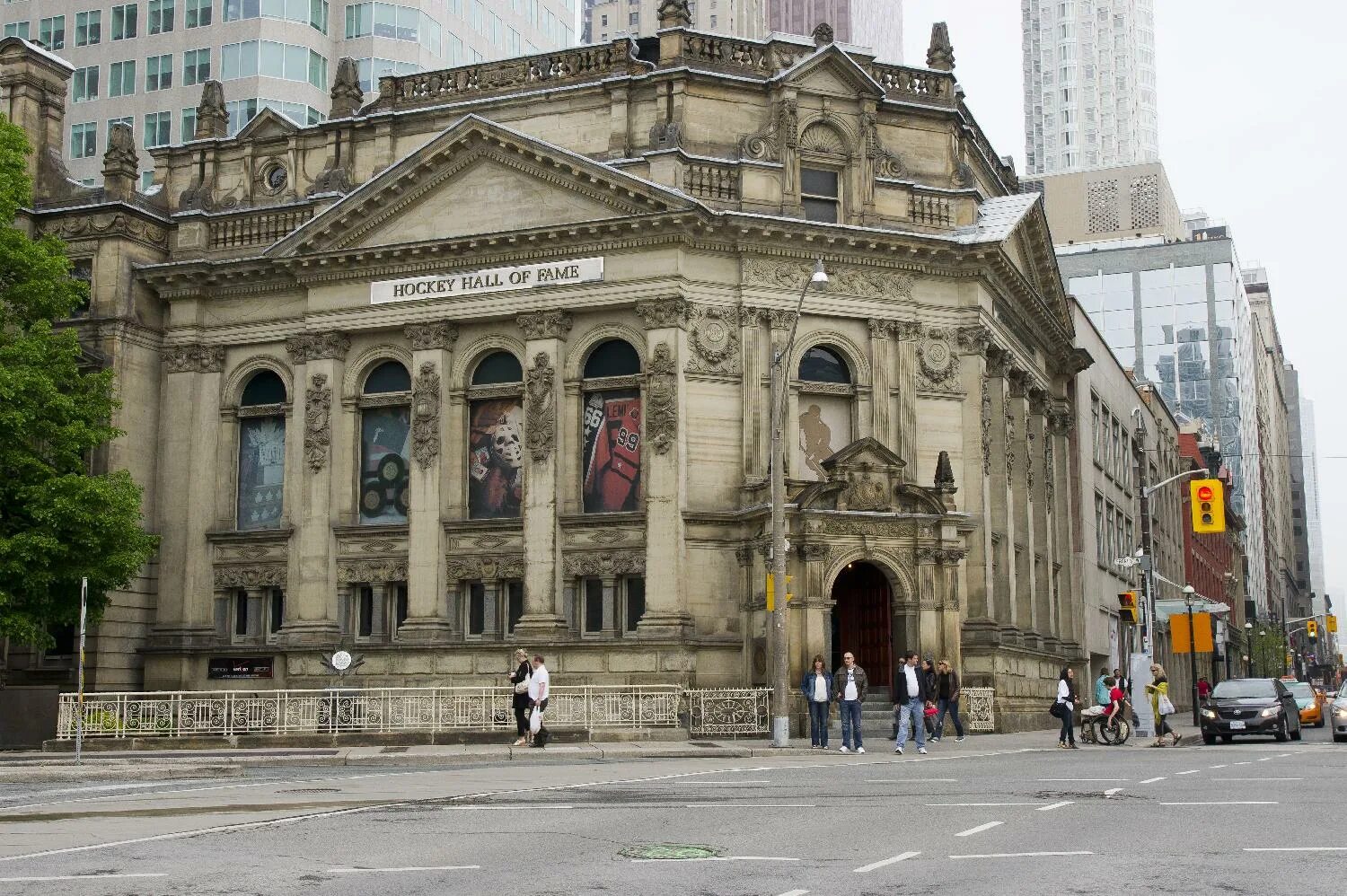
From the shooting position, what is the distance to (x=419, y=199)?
1742 inches

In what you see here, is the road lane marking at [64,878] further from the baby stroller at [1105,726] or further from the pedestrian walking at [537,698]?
the baby stroller at [1105,726]

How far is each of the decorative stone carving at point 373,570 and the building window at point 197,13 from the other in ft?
125

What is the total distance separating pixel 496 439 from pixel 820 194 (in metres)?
11.2

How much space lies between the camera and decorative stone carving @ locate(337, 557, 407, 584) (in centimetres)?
4378

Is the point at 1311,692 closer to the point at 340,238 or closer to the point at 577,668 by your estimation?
the point at 577,668

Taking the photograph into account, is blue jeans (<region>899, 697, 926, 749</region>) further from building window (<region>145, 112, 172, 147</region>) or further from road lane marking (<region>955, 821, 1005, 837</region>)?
building window (<region>145, 112, 172, 147</region>)

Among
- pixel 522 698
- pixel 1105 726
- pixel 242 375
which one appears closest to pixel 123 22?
pixel 242 375

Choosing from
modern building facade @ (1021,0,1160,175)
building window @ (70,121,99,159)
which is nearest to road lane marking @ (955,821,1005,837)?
building window @ (70,121,99,159)

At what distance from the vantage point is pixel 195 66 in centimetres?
7294

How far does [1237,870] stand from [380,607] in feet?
111

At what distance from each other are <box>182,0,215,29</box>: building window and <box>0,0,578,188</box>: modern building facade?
4 centimetres

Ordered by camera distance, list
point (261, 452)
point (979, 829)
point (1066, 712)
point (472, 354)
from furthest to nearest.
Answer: point (261, 452) → point (472, 354) → point (1066, 712) → point (979, 829)

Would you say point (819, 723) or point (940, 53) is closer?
point (819, 723)

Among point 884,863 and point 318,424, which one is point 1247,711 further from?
point 884,863
